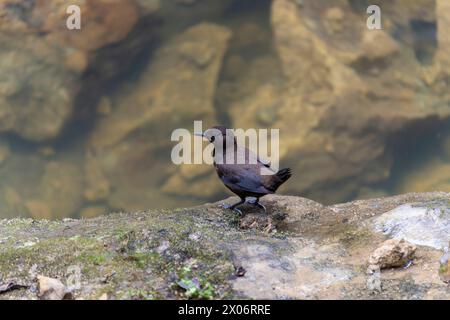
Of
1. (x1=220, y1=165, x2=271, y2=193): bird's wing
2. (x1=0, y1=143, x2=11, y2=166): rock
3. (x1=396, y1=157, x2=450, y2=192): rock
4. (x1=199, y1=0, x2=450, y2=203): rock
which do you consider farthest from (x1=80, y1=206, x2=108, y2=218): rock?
(x1=396, y1=157, x2=450, y2=192): rock

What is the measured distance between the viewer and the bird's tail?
17.4 feet

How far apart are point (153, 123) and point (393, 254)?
6826 millimetres

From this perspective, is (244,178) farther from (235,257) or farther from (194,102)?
(194,102)

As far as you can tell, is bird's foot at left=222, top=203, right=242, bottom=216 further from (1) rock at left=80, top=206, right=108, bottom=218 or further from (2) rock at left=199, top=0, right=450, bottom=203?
(1) rock at left=80, top=206, right=108, bottom=218

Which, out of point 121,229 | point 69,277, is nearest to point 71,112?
point 121,229

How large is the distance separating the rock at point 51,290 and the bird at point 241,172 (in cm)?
213

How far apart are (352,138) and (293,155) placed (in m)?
1.03

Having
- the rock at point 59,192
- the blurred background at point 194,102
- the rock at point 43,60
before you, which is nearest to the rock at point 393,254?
the blurred background at point 194,102

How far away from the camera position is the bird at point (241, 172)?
5.42 meters

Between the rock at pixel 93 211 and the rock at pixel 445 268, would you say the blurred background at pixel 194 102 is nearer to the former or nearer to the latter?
the rock at pixel 93 211

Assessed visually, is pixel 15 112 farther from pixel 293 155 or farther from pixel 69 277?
pixel 69 277

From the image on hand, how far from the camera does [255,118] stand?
10359mm
